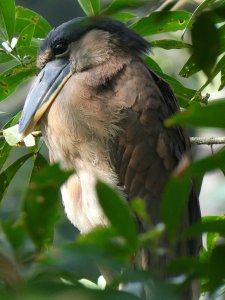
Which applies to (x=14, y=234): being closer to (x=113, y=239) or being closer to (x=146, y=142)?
(x=113, y=239)

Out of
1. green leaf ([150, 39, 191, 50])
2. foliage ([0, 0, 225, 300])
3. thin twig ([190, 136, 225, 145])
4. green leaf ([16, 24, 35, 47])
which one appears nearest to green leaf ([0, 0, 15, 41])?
green leaf ([16, 24, 35, 47])

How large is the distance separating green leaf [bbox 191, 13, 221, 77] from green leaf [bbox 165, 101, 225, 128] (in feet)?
0.16

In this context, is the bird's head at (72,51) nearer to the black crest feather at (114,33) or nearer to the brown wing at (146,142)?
the black crest feather at (114,33)

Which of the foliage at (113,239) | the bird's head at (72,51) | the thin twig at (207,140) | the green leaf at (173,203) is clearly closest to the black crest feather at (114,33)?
the bird's head at (72,51)

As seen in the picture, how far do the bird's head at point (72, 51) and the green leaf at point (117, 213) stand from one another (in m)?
1.74

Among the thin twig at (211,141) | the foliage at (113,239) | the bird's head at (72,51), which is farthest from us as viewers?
the bird's head at (72,51)

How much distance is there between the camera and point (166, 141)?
2404 millimetres

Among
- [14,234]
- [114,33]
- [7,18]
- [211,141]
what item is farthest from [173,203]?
[114,33]

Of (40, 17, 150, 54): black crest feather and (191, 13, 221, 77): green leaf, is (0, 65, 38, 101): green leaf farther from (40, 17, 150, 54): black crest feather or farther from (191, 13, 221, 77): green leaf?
(191, 13, 221, 77): green leaf

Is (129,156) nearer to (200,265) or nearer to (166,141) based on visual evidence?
(166,141)

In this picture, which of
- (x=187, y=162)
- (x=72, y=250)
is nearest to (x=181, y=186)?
(x=187, y=162)

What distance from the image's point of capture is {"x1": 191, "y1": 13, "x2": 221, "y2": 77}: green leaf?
2.50 feet

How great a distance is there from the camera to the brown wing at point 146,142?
2.39 metres

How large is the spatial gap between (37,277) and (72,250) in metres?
0.06
